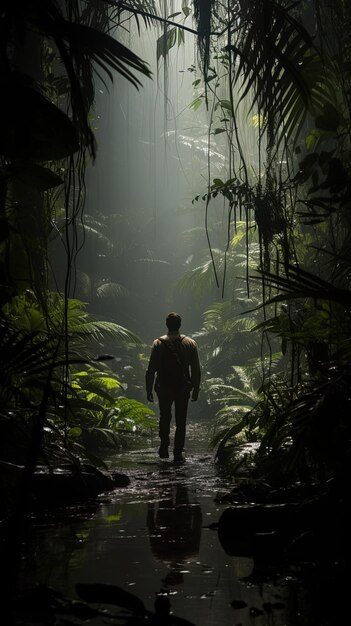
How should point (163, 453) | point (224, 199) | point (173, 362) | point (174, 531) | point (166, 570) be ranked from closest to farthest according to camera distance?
point (166, 570), point (174, 531), point (224, 199), point (163, 453), point (173, 362)

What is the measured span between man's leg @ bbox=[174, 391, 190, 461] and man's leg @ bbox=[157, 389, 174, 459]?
0.10 m

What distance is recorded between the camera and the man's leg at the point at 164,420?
8.30m

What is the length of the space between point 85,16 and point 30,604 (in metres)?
3.41

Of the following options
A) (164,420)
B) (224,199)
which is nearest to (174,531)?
(224,199)

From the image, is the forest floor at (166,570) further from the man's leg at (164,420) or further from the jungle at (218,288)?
the man's leg at (164,420)

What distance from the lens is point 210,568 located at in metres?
3.19

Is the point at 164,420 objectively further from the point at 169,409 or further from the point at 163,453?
the point at 163,453

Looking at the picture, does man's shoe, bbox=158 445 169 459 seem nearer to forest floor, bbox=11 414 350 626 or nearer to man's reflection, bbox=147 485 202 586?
man's reflection, bbox=147 485 202 586

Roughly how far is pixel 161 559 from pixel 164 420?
509 centimetres

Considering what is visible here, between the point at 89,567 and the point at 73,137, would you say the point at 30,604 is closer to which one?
the point at 89,567

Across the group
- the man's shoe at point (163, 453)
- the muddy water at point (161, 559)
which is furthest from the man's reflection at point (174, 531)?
the man's shoe at point (163, 453)

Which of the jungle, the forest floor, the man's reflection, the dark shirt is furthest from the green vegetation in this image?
the dark shirt

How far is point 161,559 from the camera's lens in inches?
132

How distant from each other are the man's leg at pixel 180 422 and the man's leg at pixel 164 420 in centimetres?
10
